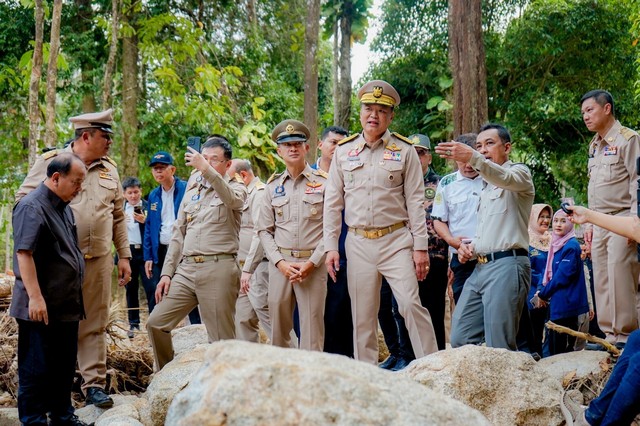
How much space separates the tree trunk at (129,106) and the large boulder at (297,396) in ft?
35.1

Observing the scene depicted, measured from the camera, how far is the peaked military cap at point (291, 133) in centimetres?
575

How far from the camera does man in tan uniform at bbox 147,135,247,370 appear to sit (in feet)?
19.3

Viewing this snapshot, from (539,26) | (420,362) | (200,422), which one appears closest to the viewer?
(200,422)

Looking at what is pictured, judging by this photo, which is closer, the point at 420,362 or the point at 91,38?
the point at 420,362

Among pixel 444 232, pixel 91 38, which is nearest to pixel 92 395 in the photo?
pixel 444 232

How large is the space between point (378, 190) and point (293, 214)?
0.82 meters

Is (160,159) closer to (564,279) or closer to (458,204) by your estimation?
(458,204)

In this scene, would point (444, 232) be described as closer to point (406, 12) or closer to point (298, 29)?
point (298, 29)

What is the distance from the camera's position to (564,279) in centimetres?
648

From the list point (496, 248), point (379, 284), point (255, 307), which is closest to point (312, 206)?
point (379, 284)

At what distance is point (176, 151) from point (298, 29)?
14.2 feet

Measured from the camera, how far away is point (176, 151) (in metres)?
13.8

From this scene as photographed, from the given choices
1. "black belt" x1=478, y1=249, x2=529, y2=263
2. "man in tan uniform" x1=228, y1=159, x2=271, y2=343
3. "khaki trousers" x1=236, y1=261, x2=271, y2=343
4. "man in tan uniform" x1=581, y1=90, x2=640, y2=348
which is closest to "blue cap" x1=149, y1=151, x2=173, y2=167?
"man in tan uniform" x1=228, y1=159, x2=271, y2=343

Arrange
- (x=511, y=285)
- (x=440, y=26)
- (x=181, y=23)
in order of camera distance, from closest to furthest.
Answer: (x=511, y=285) < (x=181, y=23) < (x=440, y=26)
